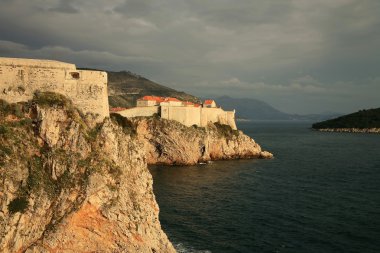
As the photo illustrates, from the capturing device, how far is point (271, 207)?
1889 inches

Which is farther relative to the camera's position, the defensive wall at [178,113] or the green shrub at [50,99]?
the defensive wall at [178,113]

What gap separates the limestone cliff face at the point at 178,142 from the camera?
266 feet

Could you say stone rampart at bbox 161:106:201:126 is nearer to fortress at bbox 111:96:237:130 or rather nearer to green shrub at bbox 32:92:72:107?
fortress at bbox 111:96:237:130

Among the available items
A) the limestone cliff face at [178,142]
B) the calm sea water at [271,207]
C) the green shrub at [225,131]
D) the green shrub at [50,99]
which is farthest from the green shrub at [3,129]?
the green shrub at [225,131]

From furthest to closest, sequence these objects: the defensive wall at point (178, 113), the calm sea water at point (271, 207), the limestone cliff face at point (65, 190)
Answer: the defensive wall at point (178, 113) < the calm sea water at point (271, 207) < the limestone cliff face at point (65, 190)

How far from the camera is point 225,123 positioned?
330 feet

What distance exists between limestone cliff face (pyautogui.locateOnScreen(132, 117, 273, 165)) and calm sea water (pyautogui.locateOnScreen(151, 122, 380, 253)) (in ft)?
17.2

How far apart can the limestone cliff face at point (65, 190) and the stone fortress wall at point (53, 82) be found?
7.15 ft

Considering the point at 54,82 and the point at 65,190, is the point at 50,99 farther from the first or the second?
the point at 65,190

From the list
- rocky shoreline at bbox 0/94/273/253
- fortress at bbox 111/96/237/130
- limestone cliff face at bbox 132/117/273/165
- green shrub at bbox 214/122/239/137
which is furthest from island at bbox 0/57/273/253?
green shrub at bbox 214/122/239/137

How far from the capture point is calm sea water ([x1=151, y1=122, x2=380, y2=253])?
118 ft

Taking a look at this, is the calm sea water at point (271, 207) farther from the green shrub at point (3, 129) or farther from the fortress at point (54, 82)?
the green shrub at point (3, 129)

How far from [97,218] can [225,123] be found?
74665 millimetres

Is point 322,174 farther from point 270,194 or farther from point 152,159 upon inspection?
point 152,159
